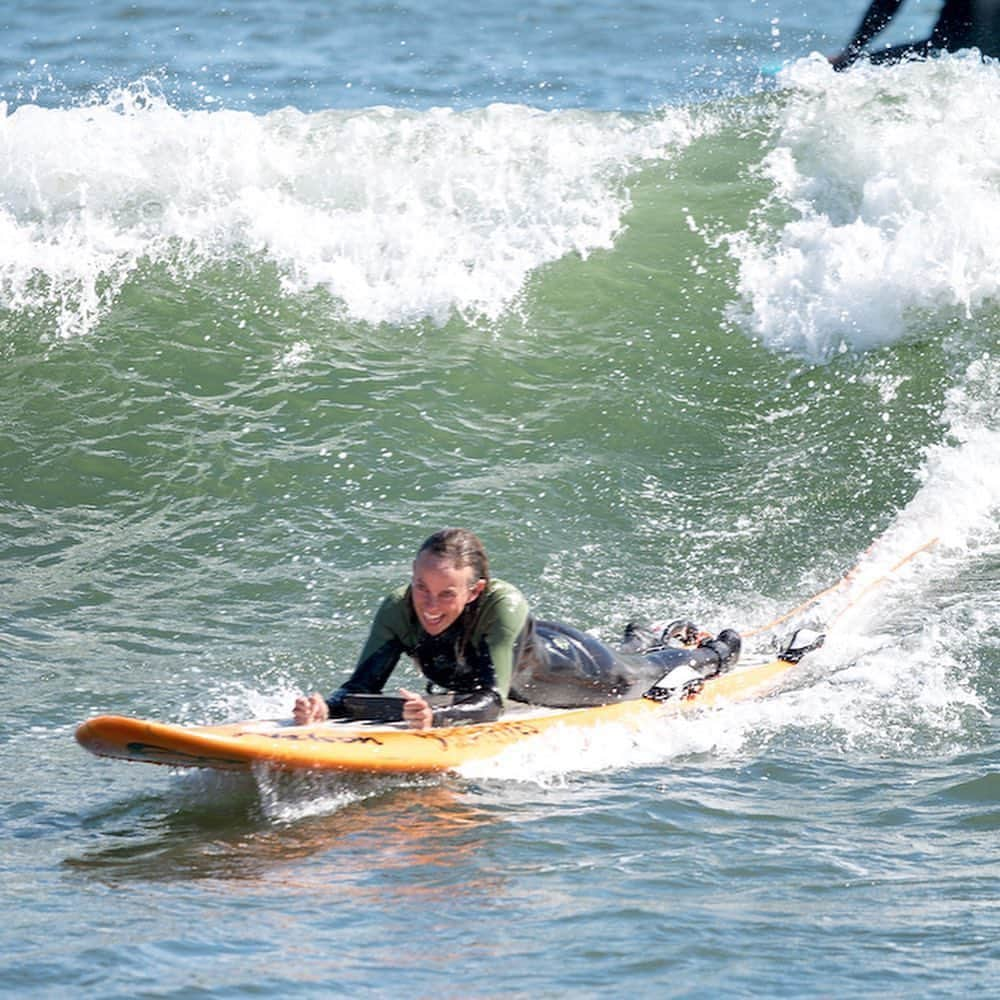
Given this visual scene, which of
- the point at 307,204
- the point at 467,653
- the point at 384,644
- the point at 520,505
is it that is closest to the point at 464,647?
the point at 467,653

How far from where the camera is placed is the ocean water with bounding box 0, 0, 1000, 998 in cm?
465

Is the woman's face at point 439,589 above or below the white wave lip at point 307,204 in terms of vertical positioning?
A: below

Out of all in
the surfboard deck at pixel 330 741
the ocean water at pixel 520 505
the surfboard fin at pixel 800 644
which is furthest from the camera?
the surfboard fin at pixel 800 644

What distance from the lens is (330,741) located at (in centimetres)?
577

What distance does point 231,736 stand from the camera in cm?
560

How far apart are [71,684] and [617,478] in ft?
11.6

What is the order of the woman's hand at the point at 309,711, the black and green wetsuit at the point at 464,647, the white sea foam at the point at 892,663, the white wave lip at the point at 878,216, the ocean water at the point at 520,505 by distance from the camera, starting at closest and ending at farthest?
the ocean water at the point at 520,505, the woman's hand at the point at 309,711, the black and green wetsuit at the point at 464,647, the white sea foam at the point at 892,663, the white wave lip at the point at 878,216

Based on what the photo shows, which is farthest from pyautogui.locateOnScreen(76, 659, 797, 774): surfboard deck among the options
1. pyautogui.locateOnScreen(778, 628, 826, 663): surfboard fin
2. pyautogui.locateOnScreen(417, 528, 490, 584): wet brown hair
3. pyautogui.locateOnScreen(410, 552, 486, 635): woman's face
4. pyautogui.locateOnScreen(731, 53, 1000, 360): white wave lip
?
pyautogui.locateOnScreen(731, 53, 1000, 360): white wave lip

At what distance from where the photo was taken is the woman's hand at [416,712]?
591 centimetres

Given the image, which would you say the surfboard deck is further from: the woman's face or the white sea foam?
the woman's face

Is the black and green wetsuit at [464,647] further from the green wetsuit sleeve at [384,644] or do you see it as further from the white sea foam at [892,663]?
the white sea foam at [892,663]

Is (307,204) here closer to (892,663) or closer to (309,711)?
(892,663)

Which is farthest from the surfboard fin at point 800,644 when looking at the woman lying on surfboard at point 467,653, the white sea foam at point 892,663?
the woman lying on surfboard at point 467,653

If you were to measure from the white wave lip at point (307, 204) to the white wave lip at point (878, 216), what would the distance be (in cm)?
126
